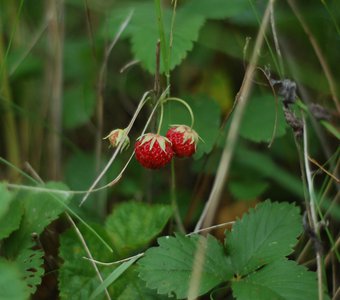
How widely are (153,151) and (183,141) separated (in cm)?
9

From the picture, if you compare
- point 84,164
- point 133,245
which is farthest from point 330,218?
point 84,164

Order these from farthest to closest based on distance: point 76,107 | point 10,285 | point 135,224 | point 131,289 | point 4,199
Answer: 1. point 76,107
2. point 135,224
3. point 131,289
4. point 4,199
5. point 10,285

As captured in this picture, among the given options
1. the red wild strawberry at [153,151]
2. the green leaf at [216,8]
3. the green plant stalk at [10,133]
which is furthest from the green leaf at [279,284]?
the green plant stalk at [10,133]

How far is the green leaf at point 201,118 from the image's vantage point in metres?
1.59

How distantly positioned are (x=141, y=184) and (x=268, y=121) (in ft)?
1.83

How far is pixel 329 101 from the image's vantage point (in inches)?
82.4

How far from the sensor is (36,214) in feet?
4.81

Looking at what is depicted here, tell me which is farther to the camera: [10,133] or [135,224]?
[10,133]

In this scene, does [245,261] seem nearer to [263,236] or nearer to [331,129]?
[263,236]

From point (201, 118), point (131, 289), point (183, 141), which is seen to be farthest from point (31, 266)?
point (201, 118)

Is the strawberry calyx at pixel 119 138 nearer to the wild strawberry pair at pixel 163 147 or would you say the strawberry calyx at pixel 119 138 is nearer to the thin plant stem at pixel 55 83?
the wild strawberry pair at pixel 163 147

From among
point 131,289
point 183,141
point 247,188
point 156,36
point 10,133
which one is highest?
point 156,36

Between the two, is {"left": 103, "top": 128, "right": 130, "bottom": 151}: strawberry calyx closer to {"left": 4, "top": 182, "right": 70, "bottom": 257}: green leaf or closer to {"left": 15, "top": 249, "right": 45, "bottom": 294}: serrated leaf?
{"left": 4, "top": 182, "right": 70, "bottom": 257}: green leaf

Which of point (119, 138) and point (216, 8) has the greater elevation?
point (216, 8)
